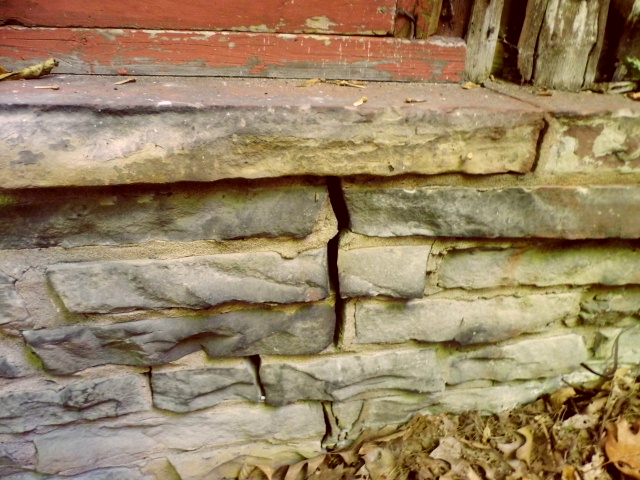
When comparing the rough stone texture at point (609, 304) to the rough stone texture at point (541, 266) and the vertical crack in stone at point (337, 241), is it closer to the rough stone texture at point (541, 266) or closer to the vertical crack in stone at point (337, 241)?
the rough stone texture at point (541, 266)

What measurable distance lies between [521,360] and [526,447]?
235mm

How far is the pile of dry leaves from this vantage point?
125cm

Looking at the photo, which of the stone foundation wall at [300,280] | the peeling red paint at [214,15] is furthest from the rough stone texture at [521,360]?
the peeling red paint at [214,15]

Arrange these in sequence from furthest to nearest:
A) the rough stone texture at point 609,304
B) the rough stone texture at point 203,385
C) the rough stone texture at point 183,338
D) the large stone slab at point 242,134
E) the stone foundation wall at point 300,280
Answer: the rough stone texture at point 609,304 → the rough stone texture at point 203,385 → the rough stone texture at point 183,338 → the stone foundation wall at point 300,280 → the large stone slab at point 242,134

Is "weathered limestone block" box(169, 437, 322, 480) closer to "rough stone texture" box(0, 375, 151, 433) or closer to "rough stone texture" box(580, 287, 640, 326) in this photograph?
"rough stone texture" box(0, 375, 151, 433)

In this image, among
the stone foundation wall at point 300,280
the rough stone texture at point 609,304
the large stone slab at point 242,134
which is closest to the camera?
the large stone slab at point 242,134

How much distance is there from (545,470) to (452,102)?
0.99m

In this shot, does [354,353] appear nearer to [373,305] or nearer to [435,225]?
[373,305]

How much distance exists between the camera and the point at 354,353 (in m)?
1.21

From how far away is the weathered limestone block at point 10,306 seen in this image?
96 cm

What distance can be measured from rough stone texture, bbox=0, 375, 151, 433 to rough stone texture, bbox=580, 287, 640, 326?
116 centimetres

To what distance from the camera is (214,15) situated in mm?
987

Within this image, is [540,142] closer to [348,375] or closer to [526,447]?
[348,375]

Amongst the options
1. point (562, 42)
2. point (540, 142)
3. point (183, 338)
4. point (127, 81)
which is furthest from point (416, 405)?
point (127, 81)
